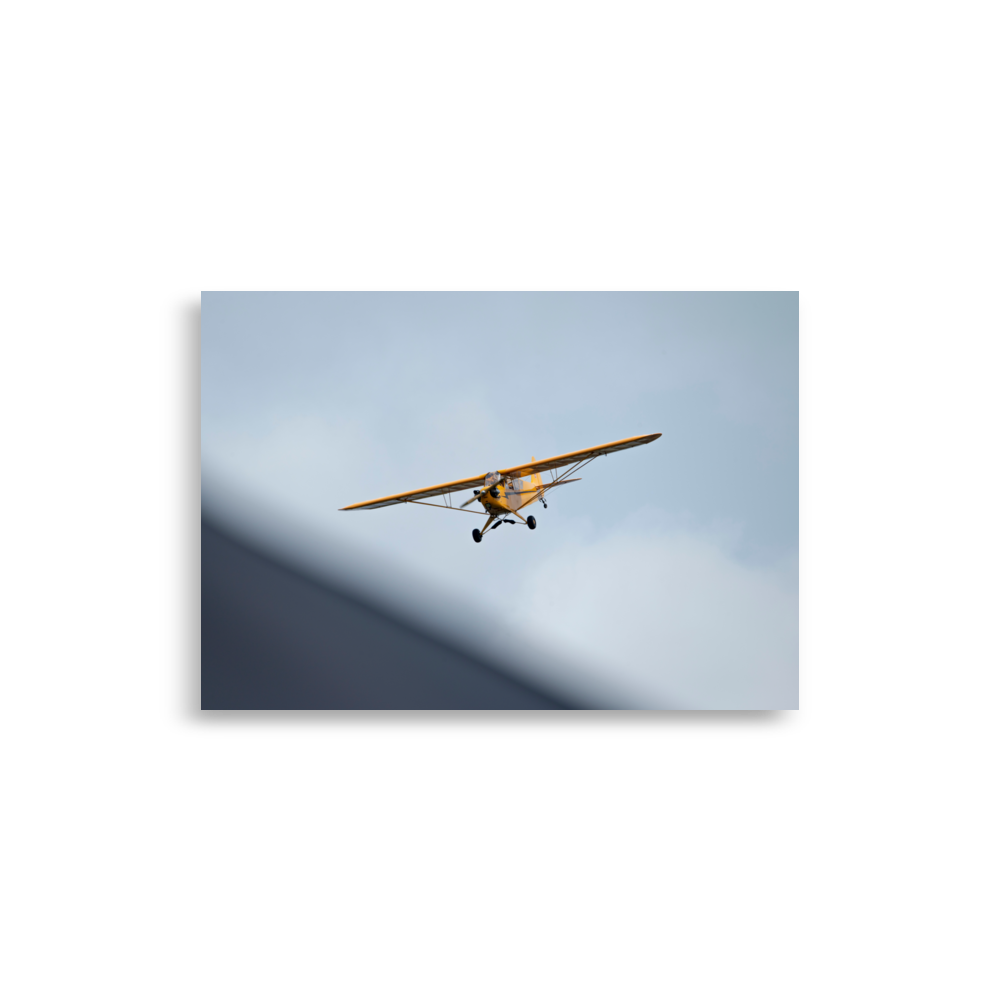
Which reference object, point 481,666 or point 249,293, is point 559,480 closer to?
point 481,666

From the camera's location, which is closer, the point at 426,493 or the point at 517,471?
the point at 517,471

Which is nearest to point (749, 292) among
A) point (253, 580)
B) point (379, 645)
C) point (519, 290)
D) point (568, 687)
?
point (519, 290)

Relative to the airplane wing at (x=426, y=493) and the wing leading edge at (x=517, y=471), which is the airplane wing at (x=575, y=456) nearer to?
the wing leading edge at (x=517, y=471)

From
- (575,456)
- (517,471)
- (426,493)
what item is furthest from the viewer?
(426,493)

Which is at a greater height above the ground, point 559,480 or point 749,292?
point 749,292

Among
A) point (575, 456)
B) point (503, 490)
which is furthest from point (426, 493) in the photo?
point (575, 456)

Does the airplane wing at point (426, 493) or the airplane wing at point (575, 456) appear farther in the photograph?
the airplane wing at point (426, 493)

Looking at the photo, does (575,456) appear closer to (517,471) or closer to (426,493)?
(517,471)
